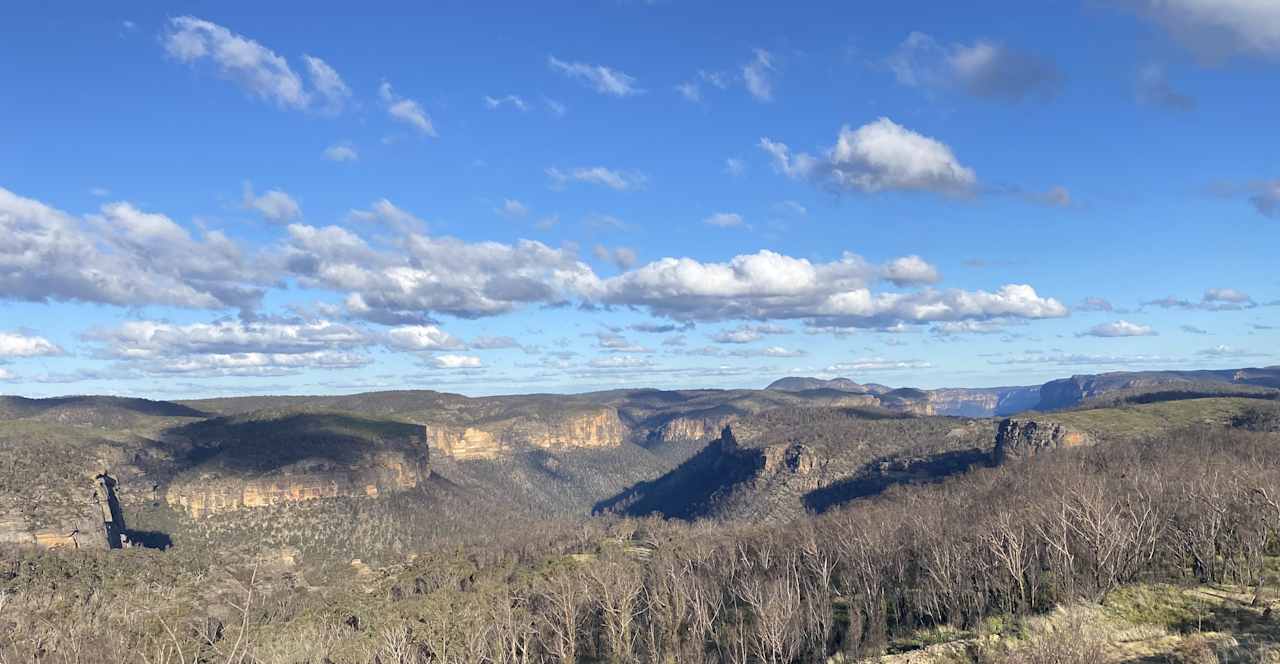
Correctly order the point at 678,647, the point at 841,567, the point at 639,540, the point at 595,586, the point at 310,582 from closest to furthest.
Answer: the point at 678,647, the point at 841,567, the point at 595,586, the point at 310,582, the point at 639,540

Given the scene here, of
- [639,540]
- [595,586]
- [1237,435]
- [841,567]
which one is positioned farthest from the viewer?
[639,540]

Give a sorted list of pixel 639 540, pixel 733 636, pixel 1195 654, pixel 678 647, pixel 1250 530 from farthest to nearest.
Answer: pixel 639 540 → pixel 678 647 → pixel 733 636 → pixel 1250 530 → pixel 1195 654

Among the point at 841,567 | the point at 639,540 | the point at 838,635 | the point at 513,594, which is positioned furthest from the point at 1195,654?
the point at 639,540

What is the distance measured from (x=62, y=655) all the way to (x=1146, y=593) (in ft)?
298

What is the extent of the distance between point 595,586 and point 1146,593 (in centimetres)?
7553

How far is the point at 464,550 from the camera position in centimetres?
18175

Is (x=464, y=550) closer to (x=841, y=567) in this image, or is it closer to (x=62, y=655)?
(x=841, y=567)

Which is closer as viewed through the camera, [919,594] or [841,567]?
[919,594]

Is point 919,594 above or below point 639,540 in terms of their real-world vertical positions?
above

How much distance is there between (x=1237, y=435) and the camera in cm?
17575

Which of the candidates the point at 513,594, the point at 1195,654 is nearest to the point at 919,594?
the point at 1195,654

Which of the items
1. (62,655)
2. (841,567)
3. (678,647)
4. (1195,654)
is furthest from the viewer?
(841,567)

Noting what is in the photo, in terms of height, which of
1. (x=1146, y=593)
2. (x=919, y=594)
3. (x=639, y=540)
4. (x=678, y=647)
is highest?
(x=1146, y=593)

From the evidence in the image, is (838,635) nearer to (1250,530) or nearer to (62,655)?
(1250,530)
